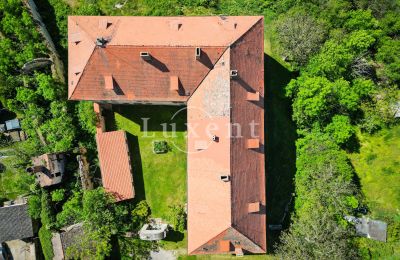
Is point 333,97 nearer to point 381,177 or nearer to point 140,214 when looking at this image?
point 381,177

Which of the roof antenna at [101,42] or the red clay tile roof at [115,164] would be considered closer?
the roof antenna at [101,42]

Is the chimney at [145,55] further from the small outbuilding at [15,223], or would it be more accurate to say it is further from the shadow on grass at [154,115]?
the small outbuilding at [15,223]

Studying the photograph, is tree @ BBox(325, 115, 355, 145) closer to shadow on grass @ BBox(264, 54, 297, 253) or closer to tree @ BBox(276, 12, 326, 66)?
shadow on grass @ BBox(264, 54, 297, 253)

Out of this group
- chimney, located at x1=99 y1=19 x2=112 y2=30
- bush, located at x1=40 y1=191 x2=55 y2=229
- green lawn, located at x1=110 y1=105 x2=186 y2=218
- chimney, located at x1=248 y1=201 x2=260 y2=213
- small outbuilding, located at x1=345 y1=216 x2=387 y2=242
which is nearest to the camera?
chimney, located at x1=99 y1=19 x2=112 y2=30

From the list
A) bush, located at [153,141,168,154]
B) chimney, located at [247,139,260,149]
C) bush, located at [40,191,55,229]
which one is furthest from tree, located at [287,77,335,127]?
bush, located at [40,191,55,229]

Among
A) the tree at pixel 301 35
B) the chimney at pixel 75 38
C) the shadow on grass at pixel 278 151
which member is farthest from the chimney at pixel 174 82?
the tree at pixel 301 35
